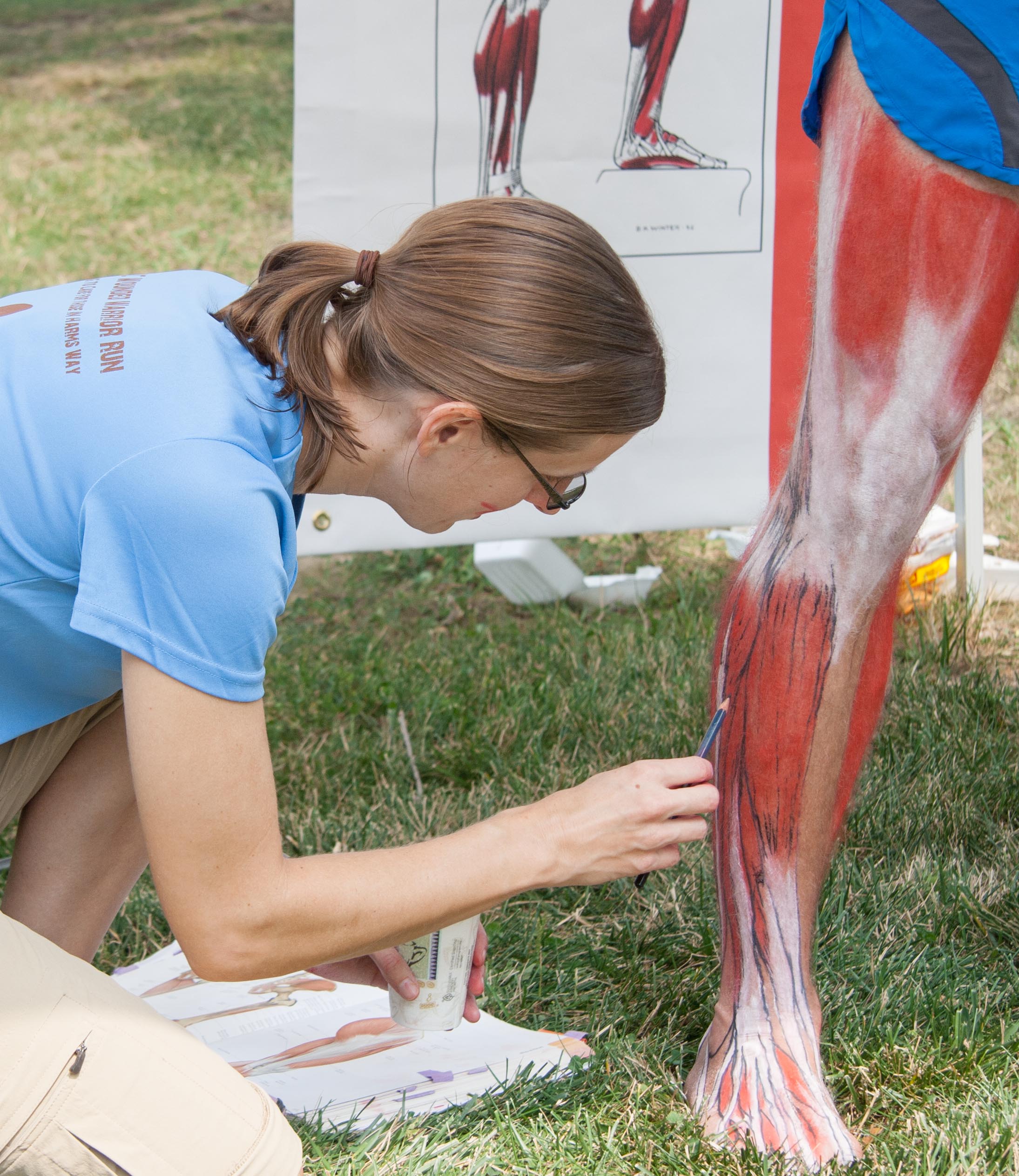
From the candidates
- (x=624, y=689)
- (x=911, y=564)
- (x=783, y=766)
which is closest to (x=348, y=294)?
(x=783, y=766)

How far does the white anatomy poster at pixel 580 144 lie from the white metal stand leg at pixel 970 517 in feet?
1.74

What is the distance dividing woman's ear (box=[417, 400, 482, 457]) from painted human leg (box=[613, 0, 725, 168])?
162 centimetres

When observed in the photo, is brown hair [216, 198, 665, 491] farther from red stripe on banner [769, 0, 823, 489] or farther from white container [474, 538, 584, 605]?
white container [474, 538, 584, 605]

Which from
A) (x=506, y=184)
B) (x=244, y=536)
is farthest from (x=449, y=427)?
(x=506, y=184)

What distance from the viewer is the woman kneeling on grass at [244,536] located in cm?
124

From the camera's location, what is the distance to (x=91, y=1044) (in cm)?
133

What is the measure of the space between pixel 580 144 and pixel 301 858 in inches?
75.6

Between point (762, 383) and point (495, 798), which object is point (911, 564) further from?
point (495, 798)

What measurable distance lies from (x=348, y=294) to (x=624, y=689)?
4.62 feet

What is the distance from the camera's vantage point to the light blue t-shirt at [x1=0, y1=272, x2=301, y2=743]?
123cm

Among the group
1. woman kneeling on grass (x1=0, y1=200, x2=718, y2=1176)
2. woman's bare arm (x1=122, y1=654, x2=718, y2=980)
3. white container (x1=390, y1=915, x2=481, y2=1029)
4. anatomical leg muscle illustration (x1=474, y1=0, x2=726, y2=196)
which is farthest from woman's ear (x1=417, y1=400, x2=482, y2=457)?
anatomical leg muscle illustration (x1=474, y1=0, x2=726, y2=196)

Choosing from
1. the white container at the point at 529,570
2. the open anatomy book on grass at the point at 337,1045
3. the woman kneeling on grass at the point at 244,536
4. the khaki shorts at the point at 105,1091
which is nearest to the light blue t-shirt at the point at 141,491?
the woman kneeling on grass at the point at 244,536

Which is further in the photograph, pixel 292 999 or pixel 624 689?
pixel 624 689

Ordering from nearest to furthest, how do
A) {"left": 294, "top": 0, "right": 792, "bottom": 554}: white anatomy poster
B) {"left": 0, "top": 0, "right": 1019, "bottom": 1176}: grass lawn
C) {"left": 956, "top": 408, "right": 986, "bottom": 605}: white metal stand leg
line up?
{"left": 0, "top": 0, "right": 1019, "bottom": 1176}: grass lawn < {"left": 294, "top": 0, "right": 792, "bottom": 554}: white anatomy poster < {"left": 956, "top": 408, "right": 986, "bottom": 605}: white metal stand leg
